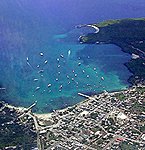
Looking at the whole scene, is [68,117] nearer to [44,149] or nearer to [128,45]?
[44,149]

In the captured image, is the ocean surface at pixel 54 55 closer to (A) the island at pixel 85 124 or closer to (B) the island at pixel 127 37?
(B) the island at pixel 127 37

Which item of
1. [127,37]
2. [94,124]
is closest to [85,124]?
[94,124]

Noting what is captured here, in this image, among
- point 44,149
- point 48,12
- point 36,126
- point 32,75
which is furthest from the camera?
point 48,12

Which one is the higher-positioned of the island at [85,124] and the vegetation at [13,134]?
the vegetation at [13,134]

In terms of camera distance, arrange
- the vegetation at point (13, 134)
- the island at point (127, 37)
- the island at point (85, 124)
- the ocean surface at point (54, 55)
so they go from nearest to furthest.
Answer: the vegetation at point (13, 134) → the island at point (85, 124) → the ocean surface at point (54, 55) → the island at point (127, 37)

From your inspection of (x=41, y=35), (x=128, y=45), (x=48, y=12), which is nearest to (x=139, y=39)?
(x=128, y=45)

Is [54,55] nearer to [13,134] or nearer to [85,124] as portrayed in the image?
[85,124]

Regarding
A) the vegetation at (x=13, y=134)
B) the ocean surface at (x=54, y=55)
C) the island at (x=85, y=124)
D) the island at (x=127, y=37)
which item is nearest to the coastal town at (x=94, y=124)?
the island at (x=85, y=124)
